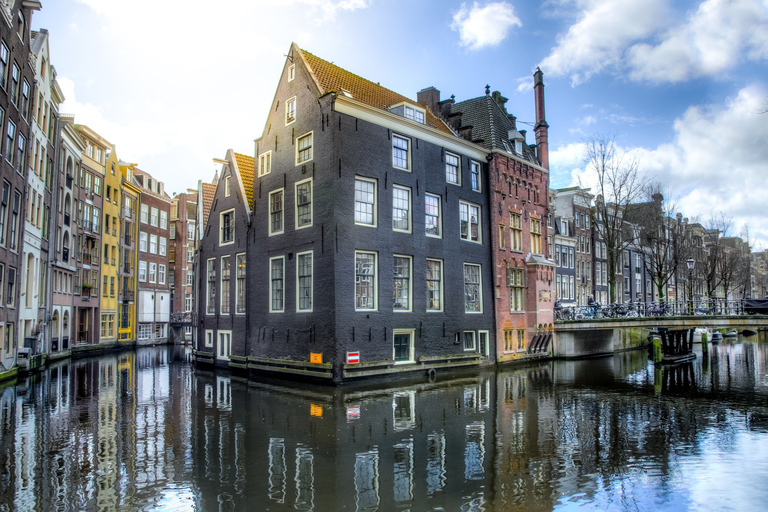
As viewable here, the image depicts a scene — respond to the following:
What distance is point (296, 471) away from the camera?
10.6 metres

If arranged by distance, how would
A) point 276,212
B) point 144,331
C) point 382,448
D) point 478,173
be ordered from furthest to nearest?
1. point 144,331
2. point 478,173
3. point 276,212
4. point 382,448

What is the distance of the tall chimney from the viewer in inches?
1566

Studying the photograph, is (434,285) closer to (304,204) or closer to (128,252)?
(304,204)

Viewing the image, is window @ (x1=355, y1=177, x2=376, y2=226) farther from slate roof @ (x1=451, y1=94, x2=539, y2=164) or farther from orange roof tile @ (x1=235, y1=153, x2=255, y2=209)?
slate roof @ (x1=451, y1=94, x2=539, y2=164)

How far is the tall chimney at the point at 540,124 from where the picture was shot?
39.8 metres

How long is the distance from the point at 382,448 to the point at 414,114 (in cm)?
2060

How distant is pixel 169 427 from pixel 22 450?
345 cm

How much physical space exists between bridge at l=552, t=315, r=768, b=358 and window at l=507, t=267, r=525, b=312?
434 cm

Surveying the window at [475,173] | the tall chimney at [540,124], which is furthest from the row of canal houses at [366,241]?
the tall chimney at [540,124]

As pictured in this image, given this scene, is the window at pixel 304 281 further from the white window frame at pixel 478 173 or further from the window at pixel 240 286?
the white window frame at pixel 478 173

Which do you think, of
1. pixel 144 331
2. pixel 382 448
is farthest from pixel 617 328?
pixel 144 331

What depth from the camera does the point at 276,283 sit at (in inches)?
1106

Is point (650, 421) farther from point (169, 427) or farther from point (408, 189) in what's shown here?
point (408, 189)

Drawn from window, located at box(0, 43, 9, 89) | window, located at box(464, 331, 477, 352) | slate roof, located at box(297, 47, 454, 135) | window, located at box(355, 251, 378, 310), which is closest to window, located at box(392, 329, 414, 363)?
window, located at box(355, 251, 378, 310)
